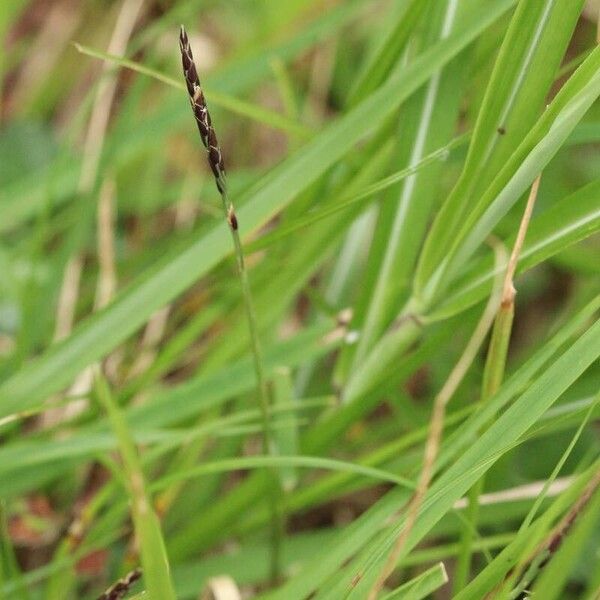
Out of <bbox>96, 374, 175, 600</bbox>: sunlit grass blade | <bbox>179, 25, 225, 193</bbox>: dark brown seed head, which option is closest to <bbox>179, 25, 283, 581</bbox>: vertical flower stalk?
<bbox>179, 25, 225, 193</bbox>: dark brown seed head

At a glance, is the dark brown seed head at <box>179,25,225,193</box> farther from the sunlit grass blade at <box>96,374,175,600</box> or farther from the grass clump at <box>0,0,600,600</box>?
the sunlit grass blade at <box>96,374,175,600</box>

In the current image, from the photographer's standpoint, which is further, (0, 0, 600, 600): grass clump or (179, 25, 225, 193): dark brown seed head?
(0, 0, 600, 600): grass clump

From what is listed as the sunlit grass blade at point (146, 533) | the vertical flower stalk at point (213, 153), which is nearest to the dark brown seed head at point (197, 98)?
the vertical flower stalk at point (213, 153)

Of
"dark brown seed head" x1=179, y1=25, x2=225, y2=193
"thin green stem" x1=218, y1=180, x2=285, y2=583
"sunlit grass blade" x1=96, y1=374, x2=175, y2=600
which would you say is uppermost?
"dark brown seed head" x1=179, y1=25, x2=225, y2=193

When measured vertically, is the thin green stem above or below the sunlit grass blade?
above

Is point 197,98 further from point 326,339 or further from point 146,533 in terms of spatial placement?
point 326,339

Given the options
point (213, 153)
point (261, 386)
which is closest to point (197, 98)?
point (213, 153)

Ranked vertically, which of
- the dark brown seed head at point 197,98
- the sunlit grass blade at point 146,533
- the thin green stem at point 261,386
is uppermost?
the dark brown seed head at point 197,98

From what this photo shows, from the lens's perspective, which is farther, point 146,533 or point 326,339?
point 326,339

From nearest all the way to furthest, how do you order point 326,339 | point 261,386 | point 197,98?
point 197,98 → point 261,386 → point 326,339

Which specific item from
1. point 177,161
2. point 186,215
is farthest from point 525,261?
point 177,161

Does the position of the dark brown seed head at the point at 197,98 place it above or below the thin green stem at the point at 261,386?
above

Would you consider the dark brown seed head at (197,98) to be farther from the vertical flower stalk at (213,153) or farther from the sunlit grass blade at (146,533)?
the sunlit grass blade at (146,533)
